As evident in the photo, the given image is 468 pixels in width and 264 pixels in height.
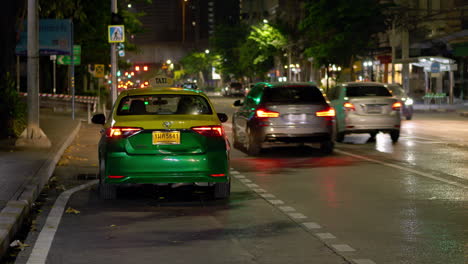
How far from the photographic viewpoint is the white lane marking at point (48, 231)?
27.9ft

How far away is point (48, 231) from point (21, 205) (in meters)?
0.97

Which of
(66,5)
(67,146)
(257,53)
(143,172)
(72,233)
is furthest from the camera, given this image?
(257,53)

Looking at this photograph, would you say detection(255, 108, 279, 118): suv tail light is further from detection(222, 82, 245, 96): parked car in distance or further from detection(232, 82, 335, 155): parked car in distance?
detection(222, 82, 245, 96): parked car in distance

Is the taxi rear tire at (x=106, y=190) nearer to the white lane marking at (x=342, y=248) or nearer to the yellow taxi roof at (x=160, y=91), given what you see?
the yellow taxi roof at (x=160, y=91)

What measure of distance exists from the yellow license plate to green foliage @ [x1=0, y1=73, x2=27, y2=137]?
11841 millimetres

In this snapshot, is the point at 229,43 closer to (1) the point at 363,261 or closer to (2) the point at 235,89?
(2) the point at 235,89

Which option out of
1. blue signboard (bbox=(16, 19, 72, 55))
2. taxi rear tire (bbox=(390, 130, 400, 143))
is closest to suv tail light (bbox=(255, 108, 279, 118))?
taxi rear tire (bbox=(390, 130, 400, 143))

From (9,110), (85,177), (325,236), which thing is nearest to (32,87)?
(9,110)

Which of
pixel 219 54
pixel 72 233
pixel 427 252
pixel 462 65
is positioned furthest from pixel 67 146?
pixel 219 54

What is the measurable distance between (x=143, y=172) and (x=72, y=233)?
230 cm

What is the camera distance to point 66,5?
25.6m

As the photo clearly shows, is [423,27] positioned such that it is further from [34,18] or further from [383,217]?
[383,217]

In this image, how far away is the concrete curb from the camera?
9023 millimetres

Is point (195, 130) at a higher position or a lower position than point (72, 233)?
higher
